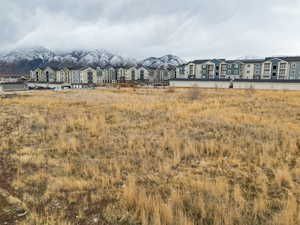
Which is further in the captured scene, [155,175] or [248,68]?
[248,68]

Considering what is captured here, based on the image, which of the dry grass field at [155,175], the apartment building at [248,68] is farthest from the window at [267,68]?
the dry grass field at [155,175]

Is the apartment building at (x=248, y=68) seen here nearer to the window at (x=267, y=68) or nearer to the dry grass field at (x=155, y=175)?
the window at (x=267, y=68)

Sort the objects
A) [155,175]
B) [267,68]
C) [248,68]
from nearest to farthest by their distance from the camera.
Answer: [155,175] < [267,68] < [248,68]

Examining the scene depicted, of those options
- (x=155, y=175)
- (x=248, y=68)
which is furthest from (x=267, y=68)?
(x=155, y=175)

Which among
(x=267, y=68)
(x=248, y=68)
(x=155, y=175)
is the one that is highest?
(x=248, y=68)

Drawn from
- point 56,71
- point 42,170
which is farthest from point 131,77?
point 42,170

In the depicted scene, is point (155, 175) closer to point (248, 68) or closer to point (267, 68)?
Answer: point (267, 68)

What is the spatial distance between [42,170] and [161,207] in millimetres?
3898

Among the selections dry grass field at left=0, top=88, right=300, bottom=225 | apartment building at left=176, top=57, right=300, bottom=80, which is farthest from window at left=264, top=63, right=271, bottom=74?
dry grass field at left=0, top=88, right=300, bottom=225

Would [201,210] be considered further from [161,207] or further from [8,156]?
[8,156]

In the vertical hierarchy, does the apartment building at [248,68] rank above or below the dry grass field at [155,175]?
above

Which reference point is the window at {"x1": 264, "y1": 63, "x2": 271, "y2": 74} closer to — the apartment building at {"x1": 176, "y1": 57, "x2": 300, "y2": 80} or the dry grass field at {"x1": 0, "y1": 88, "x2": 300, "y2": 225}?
the apartment building at {"x1": 176, "y1": 57, "x2": 300, "y2": 80}

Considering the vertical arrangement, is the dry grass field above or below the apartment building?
below

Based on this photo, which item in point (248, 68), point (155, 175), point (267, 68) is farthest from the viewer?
point (248, 68)
